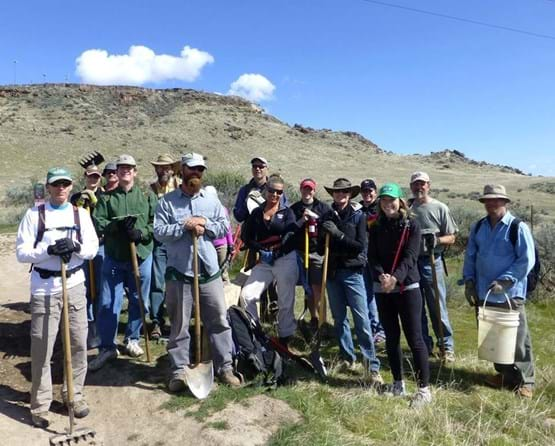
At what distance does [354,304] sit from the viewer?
5133 millimetres

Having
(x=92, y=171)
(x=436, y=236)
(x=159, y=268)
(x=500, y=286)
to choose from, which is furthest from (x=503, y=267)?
(x=92, y=171)

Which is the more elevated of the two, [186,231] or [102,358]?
[186,231]

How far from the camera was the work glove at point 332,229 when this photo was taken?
4.95 m

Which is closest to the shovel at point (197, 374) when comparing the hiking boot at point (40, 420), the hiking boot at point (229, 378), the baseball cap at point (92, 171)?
the hiking boot at point (229, 378)

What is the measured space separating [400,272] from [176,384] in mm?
2293

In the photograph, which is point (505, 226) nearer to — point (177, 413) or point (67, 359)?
point (177, 413)

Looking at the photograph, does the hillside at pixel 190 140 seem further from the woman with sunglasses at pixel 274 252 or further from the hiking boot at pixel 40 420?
the hiking boot at pixel 40 420

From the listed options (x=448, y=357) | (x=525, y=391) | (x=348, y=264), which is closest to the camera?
(x=525, y=391)

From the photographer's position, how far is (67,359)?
3.99 metres

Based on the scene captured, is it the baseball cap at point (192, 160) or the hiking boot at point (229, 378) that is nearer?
the baseball cap at point (192, 160)

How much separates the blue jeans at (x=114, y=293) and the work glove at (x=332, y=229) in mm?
2009

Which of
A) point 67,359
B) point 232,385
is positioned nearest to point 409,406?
point 232,385

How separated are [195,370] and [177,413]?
1.40 ft

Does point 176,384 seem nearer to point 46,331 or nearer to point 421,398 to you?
point 46,331
